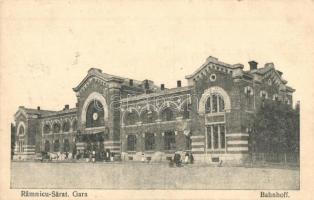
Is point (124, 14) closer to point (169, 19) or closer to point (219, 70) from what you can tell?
point (169, 19)

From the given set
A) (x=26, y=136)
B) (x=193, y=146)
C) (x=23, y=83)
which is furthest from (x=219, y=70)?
(x=26, y=136)

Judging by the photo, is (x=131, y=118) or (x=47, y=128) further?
(x=47, y=128)

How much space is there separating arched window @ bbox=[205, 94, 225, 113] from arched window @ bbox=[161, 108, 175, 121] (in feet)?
13.5

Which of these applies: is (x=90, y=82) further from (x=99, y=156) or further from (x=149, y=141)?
(x=149, y=141)

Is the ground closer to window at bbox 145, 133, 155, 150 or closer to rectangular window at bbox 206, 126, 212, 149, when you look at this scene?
rectangular window at bbox 206, 126, 212, 149

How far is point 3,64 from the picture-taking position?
699 inches

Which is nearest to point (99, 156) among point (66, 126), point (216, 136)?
point (216, 136)

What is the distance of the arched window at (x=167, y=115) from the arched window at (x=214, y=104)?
13.5 ft

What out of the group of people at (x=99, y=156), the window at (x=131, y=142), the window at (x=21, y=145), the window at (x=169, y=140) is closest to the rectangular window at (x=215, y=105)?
the window at (x=169, y=140)

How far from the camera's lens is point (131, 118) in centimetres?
3447

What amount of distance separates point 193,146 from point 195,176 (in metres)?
8.07

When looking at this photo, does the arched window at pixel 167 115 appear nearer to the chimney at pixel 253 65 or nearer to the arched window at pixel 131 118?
the arched window at pixel 131 118

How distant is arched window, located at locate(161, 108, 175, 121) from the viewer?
31406 millimetres

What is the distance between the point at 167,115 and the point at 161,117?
52 cm
